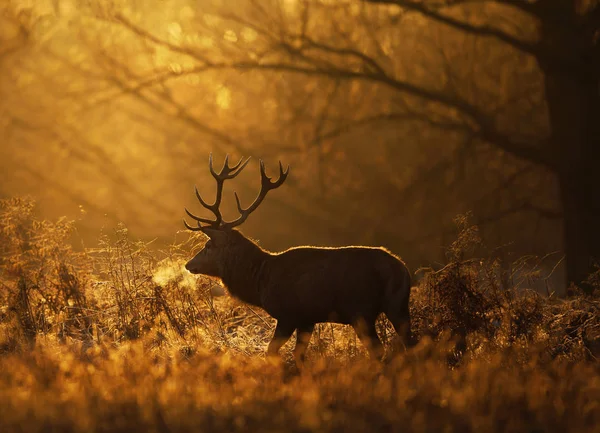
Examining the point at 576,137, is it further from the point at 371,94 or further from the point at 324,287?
the point at 324,287

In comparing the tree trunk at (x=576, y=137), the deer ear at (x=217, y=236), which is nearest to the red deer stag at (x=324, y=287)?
the deer ear at (x=217, y=236)

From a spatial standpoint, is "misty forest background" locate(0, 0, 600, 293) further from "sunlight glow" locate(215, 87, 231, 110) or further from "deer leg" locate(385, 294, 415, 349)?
"deer leg" locate(385, 294, 415, 349)

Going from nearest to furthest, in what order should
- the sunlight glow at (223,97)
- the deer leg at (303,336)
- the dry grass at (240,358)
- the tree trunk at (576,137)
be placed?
1. the dry grass at (240,358)
2. the deer leg at (303,336)
3. the tree trunk at (576,137)
4. the sunlight glow at (223,97)

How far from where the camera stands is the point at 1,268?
11805 mm

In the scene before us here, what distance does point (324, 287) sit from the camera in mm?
9078

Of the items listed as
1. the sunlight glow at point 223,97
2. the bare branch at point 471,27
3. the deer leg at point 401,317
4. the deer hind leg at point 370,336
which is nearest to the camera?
the deer hind leg at point 370,336

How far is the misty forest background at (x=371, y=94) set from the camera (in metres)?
13.3

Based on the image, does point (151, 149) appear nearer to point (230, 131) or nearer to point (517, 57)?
point (230, 131)

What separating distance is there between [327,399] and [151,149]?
1763 cm

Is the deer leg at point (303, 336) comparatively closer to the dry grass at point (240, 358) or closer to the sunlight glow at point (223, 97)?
the dry grass at point (240, 358)

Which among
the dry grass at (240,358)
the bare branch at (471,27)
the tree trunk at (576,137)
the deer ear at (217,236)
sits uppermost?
the bare branch at (471,27)

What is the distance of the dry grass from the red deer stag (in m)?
0.34

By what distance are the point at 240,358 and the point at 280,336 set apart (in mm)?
769

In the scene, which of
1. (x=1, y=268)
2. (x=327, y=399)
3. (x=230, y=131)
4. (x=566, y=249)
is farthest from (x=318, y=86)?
(x=327, y=399)
